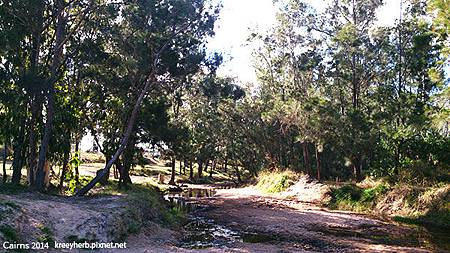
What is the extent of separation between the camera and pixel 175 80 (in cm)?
2508

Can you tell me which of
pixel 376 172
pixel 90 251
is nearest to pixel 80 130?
pixel 90 251

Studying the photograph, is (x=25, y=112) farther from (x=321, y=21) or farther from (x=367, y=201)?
(x=321, y=21)

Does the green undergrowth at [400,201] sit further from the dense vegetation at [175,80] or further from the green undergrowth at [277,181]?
the green undergrowth at [277,181]

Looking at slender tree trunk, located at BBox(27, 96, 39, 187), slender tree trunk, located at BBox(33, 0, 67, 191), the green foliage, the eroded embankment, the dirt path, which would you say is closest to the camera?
the eroded embankment

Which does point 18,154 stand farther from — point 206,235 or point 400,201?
point 400,201

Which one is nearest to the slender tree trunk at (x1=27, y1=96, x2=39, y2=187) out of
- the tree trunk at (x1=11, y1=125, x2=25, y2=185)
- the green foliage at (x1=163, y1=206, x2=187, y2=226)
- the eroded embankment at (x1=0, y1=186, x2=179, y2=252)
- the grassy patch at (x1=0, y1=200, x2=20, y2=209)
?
the tree trunk at (x1=11, y1=125, x2=25, y2=185)

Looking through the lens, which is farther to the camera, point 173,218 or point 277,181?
point 277,181

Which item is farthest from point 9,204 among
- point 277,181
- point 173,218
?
point 277,181

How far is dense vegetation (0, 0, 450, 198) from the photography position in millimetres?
20047

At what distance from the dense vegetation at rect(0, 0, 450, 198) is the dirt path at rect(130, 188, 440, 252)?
6299 mm

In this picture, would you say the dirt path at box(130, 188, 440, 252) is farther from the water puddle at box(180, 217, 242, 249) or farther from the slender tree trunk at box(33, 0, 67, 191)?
the slender tree trunk at box(33, 0, 67, 191)

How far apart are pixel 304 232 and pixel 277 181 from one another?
2143 cm

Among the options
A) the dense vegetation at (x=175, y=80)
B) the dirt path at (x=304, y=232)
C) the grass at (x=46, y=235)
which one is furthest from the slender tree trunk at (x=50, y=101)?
the grass at (x=46, y=235)

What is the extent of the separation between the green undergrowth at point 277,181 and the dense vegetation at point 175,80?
19.6ft
